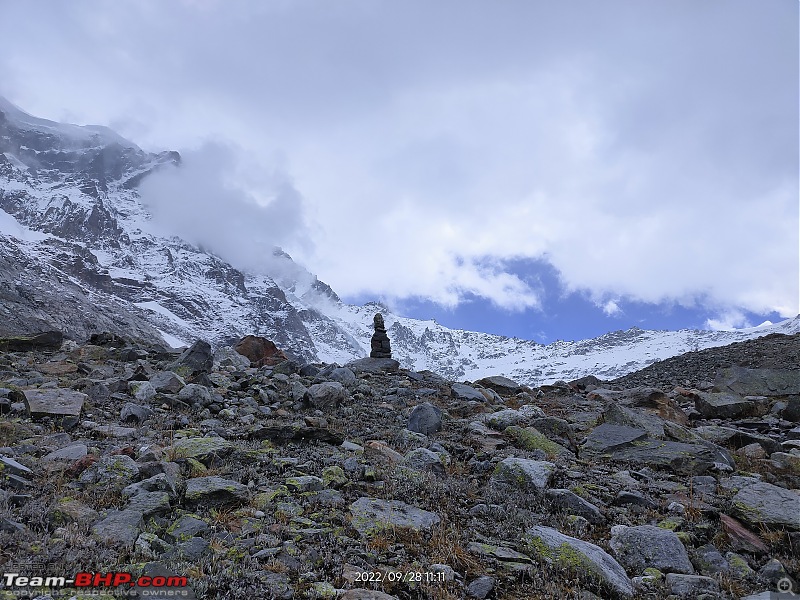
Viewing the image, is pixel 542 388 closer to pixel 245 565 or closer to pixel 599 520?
pixel 599 520

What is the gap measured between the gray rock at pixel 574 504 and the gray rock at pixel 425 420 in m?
4.32

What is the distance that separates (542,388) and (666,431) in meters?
12.0

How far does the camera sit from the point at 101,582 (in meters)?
3.96

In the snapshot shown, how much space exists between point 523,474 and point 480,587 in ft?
10.6

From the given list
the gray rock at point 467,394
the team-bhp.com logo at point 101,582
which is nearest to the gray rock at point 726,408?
the gray rock at point 467,394

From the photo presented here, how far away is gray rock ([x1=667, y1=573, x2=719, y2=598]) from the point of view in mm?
4527

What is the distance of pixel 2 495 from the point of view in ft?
16.9

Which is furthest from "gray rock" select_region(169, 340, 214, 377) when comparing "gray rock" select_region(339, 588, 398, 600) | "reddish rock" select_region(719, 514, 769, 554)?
"reddish rock" select_region(719, 514, 769, 554)

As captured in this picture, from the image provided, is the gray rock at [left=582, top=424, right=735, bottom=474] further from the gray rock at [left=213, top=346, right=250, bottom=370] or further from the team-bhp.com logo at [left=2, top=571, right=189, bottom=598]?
the gray rock at [left=213, top=346, right=250, bottom=370]

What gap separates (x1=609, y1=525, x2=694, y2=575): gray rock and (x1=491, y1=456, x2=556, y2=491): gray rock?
1.66 meters

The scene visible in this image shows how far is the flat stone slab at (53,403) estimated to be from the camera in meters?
8.89

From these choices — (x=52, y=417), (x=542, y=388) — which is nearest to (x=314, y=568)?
(x=52, y=417)

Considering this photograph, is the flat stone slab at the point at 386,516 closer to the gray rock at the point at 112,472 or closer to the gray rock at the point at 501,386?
the gray rock at the point at 112,472

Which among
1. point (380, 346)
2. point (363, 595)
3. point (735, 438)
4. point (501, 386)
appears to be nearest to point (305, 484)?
point (363, 595)
